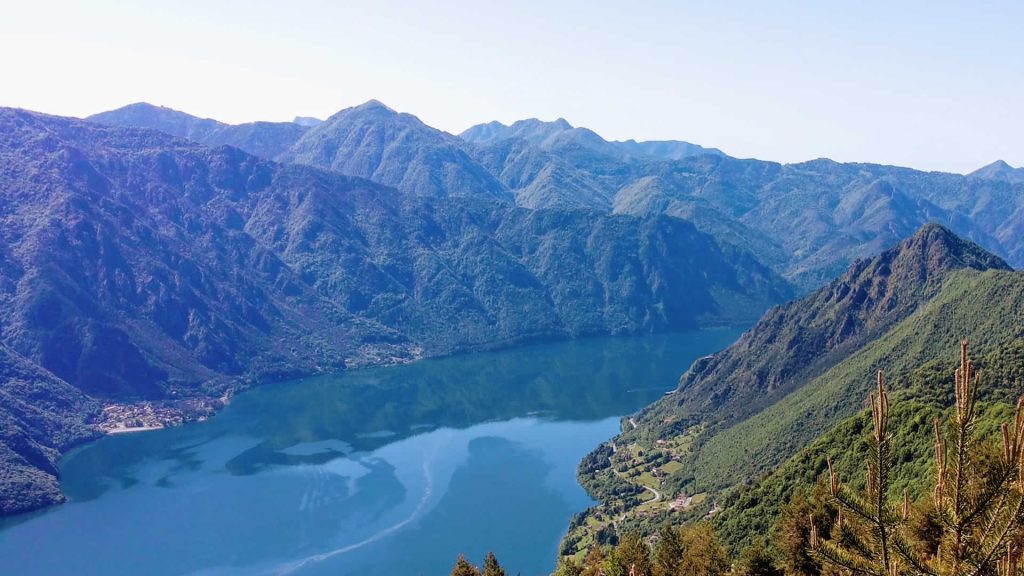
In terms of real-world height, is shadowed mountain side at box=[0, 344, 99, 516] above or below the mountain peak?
below

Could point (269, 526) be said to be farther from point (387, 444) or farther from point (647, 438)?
point (647, 438)

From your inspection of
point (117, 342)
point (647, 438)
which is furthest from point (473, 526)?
point (117, 342)

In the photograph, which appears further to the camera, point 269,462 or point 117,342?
point 117,342

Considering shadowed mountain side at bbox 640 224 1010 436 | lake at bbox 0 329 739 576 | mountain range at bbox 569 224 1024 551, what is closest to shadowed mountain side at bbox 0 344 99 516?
lake at bbox 0 329 739 576

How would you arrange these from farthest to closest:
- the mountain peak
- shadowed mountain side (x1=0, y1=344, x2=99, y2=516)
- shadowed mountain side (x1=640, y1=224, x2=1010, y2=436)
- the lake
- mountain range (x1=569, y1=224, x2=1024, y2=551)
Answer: the mountain peak < shadowed mountain side (x1=640, y1=224, x2=1010, y2=436) < shadowed mountain side (x1=0, y1=344, x2=99, y2=516) < the lake < mountain range (x1=569, y1=224, x2=1024, y2=551)

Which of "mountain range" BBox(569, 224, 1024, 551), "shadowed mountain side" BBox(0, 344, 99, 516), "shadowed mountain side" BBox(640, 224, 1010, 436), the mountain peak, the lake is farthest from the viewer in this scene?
the mountain peak

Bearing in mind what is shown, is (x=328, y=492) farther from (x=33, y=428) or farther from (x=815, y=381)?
(x=815, y=381)

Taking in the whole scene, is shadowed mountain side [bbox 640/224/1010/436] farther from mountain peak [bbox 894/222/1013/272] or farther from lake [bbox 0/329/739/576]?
lake [bbox 0/329/739/576]

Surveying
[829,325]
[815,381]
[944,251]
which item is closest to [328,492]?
[815,381]
